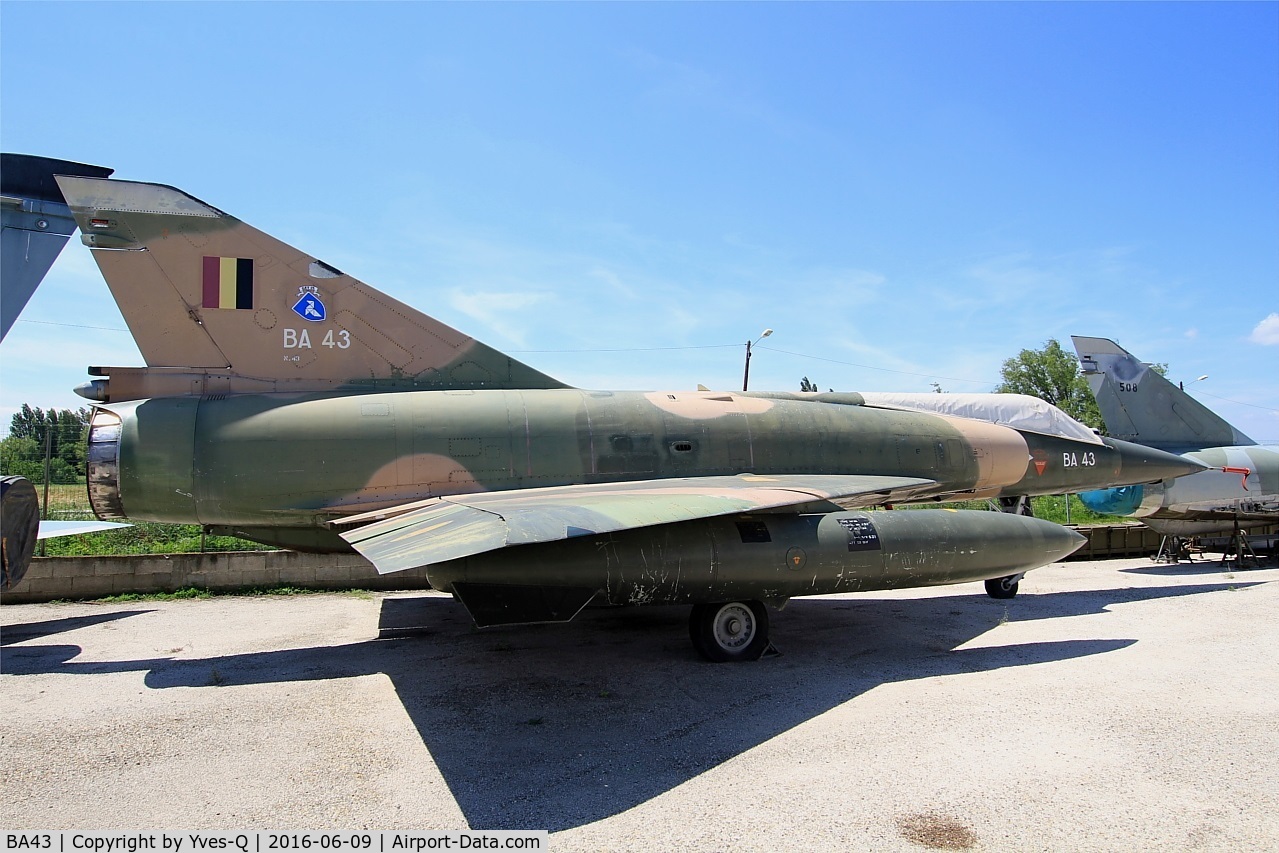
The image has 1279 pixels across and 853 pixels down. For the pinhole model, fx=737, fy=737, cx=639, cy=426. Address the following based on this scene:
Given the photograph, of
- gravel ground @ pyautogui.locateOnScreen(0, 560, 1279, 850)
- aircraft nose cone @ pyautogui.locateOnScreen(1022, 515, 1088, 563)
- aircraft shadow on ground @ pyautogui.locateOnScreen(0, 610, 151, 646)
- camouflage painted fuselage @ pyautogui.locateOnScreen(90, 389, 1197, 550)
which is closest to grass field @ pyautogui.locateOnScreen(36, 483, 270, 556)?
aircraft shadow on ground @ pyautogui.locateOnScreen(0, 610, 151, 646)

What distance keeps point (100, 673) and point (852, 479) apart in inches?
300

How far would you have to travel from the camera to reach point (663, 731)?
5148mm

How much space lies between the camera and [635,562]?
6.44 m

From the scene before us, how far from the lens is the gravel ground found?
3809 millimetres

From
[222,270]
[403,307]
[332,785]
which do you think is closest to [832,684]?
[332,785]

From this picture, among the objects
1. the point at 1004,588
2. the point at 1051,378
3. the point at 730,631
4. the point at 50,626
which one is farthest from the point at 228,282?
the point at 1051,378

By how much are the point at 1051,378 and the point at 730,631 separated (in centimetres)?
5288

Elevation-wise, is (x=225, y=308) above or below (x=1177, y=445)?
above

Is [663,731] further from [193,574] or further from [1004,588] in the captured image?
[193,574]

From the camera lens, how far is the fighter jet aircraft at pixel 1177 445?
43.3 ft

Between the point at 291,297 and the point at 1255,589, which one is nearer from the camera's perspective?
the point at 291,297

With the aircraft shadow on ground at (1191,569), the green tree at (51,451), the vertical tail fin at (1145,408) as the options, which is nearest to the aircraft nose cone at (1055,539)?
the aircraft shadow on ground at (1191,569)

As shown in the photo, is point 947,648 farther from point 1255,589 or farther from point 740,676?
point 1255,589

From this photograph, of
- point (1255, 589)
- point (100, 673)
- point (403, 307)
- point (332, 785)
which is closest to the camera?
point (332, 785)
